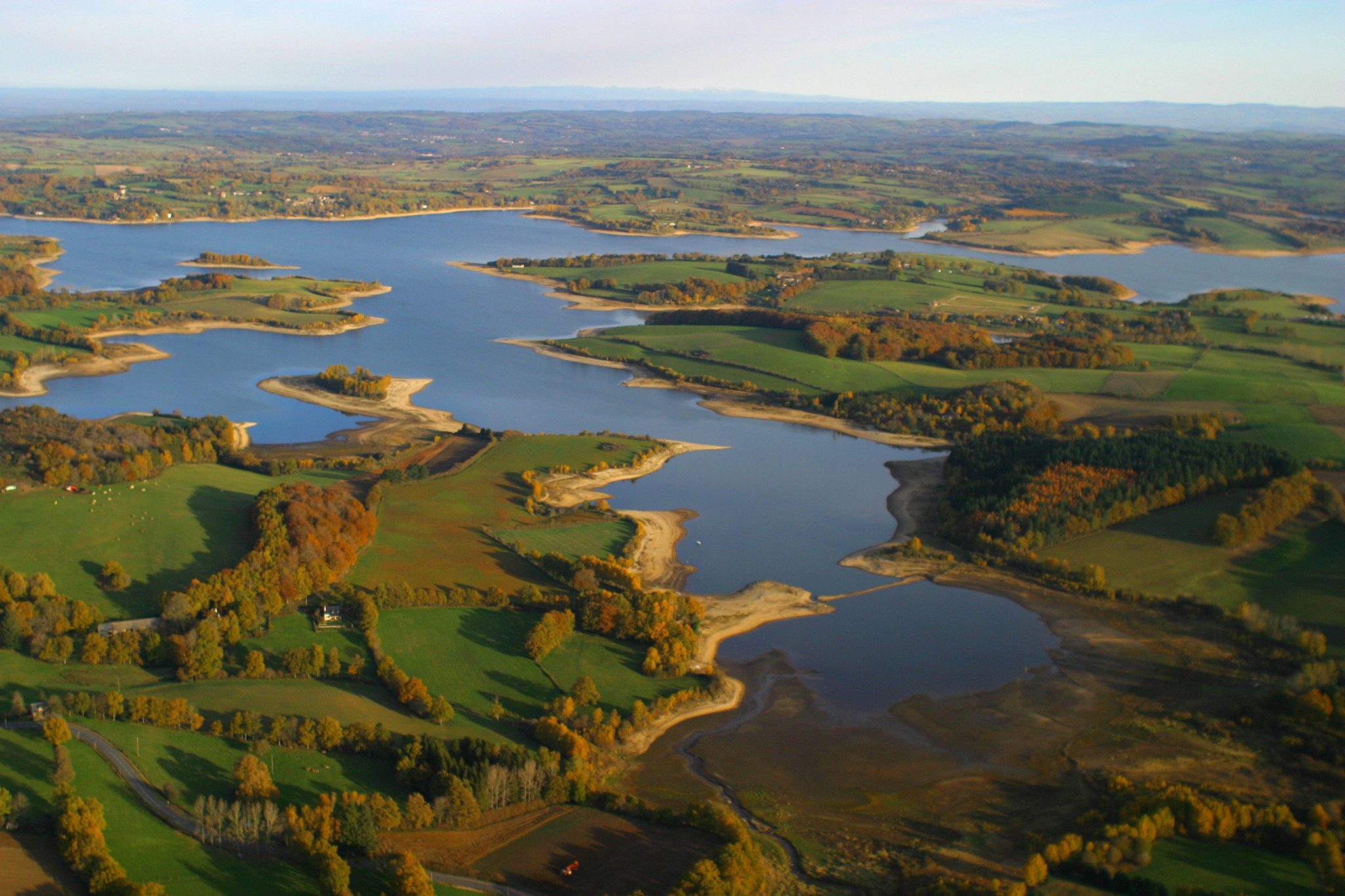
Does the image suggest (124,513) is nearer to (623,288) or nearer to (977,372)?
(977,372)

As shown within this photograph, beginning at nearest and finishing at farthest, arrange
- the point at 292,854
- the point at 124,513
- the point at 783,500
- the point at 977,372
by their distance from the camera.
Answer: the point at 292,854, the point at 124,513, the point at 783,500, the point at 977,372

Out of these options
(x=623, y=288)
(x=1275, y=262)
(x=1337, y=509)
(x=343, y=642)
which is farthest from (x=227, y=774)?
(x=1275, y=262)

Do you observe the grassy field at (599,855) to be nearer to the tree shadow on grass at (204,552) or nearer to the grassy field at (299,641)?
the grassy field at (299,641)

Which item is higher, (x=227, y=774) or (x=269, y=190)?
(x=269, y=190)

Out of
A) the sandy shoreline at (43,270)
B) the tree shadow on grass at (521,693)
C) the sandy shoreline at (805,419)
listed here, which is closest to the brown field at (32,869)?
the tree shadow on grass at (521,693)

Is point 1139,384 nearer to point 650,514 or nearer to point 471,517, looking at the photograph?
point 650,514

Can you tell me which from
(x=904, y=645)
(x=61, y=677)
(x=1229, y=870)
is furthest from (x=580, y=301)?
(x=1229, y=870)

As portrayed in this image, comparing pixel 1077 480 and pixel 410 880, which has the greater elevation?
pixel 1077 480
